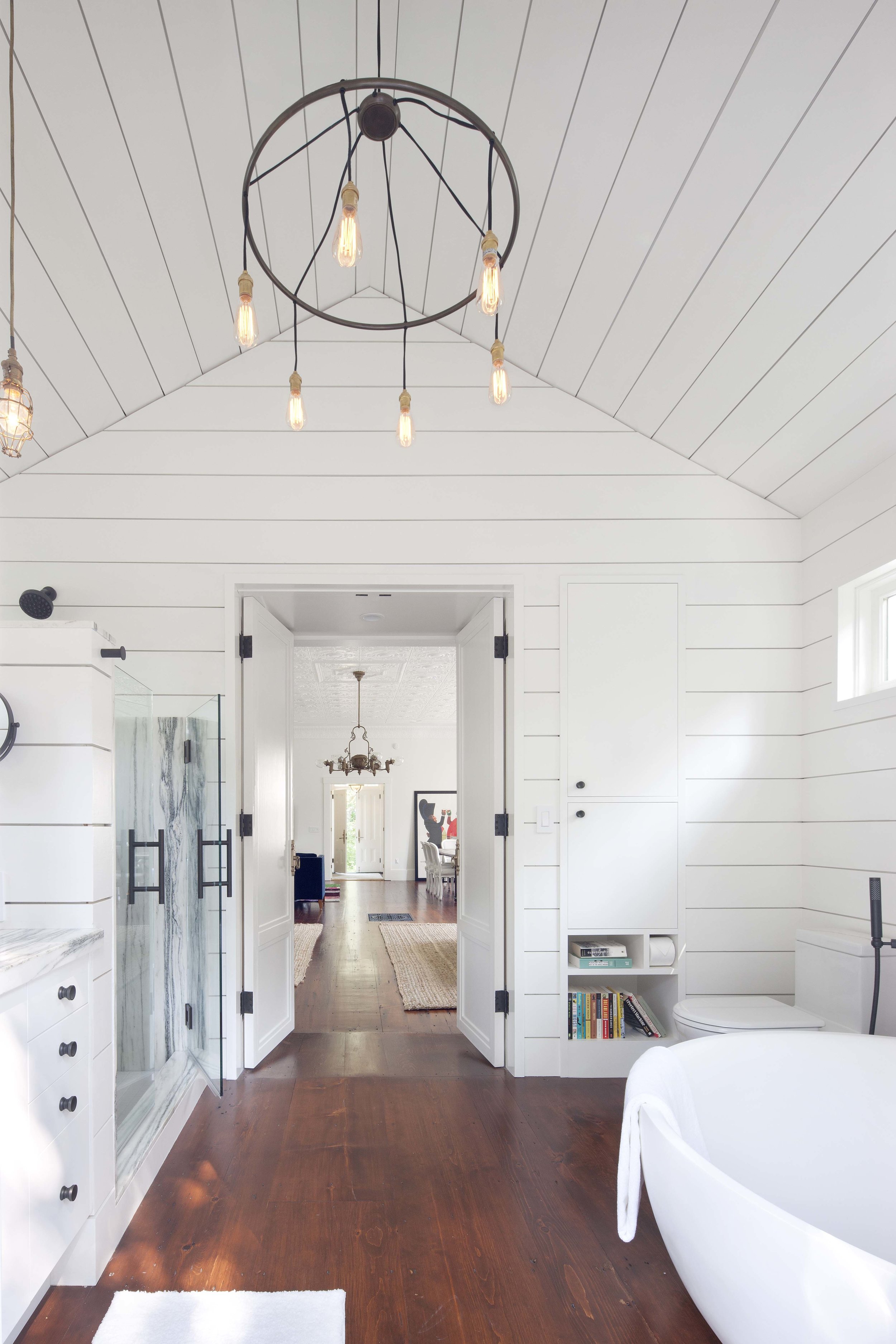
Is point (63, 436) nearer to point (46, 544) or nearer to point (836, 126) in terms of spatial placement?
point (46, 544)

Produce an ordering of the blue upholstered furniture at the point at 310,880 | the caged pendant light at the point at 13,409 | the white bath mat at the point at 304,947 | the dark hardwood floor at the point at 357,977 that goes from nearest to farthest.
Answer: the caged pendant light at the point at 13,409 < the dark hardwood floor at the point at 357,977 < the white bath mat at the point at 304,947 < the blue upholstered furniture at the point at 310,880

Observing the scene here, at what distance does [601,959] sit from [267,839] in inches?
63.4

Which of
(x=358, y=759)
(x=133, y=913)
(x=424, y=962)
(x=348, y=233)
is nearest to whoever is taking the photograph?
(x=348, y=233)

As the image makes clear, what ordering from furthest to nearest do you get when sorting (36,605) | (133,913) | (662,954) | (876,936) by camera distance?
(662,954)
(36,605)
(876,936)
(133,913)

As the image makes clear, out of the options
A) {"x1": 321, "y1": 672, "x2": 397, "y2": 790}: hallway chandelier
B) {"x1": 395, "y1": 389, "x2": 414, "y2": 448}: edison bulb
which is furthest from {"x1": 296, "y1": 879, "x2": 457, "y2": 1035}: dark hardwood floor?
{"x1": 395, "y1": 389, "x2": 414, "y2": 448}: edison bulb

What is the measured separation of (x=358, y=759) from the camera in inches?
443

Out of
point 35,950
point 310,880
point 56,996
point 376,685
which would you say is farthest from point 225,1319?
point 310,880

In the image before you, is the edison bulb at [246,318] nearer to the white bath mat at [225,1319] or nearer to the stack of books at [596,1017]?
the white bath mat at [225,1319]

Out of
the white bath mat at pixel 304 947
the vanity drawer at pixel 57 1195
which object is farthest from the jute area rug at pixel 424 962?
the vanity drawer at pixel 57 1195

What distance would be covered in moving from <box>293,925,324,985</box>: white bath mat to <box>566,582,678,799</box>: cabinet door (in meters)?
2.64

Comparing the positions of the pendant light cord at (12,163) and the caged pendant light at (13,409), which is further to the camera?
the pendant light cord at (12,163)

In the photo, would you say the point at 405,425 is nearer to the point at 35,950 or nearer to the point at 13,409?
the point at 13,409

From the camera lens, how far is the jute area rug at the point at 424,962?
537cm

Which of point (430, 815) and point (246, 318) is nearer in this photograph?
point (246, 318)
